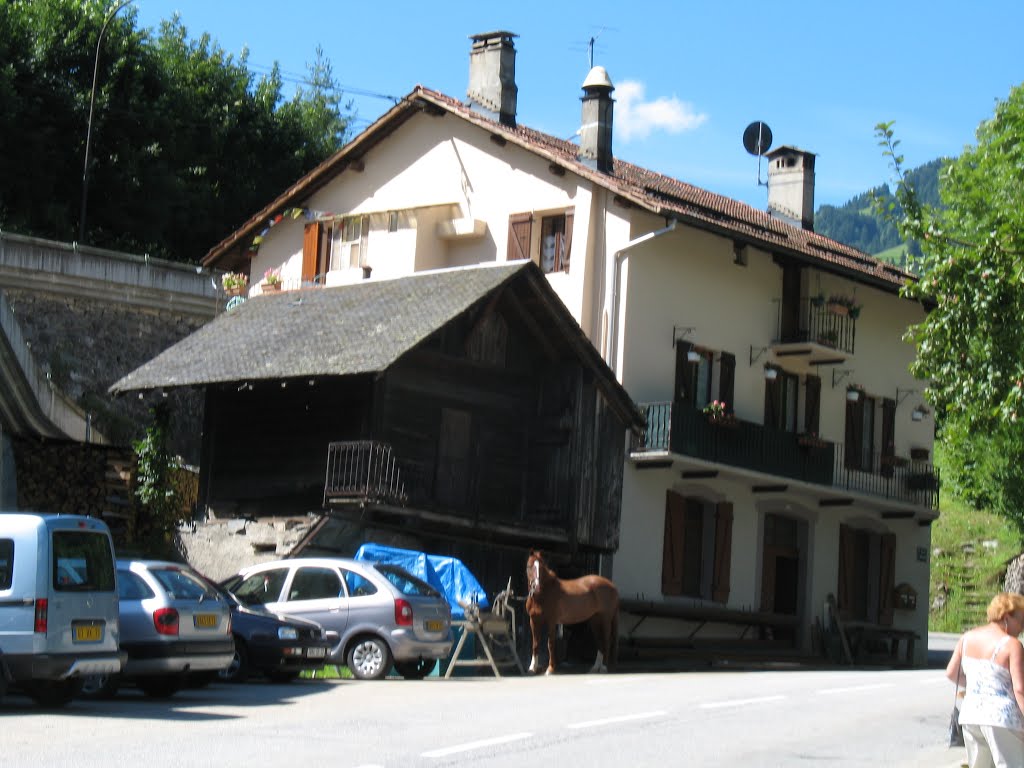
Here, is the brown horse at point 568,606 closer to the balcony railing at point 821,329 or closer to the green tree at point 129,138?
the balcony railing at point 821,329

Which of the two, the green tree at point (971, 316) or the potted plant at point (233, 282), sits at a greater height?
the potted plant at point (233, 282)

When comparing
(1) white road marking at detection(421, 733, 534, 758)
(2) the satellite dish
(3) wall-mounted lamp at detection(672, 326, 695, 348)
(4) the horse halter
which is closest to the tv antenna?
(2) the satellite dish

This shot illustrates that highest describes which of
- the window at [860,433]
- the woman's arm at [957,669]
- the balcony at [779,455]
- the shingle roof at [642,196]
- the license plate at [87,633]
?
the shingle roof at [642,196]

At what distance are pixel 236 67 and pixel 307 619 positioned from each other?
37.9 m

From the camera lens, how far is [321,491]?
29188mm

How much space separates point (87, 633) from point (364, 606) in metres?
5.80

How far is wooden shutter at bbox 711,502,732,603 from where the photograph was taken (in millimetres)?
35719

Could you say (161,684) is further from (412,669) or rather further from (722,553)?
(722,553)

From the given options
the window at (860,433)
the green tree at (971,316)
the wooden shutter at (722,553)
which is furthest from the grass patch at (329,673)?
the window at (860,433)

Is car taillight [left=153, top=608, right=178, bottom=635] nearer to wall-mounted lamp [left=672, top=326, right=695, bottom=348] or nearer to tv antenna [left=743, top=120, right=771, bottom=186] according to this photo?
wall-mounted lamp [left=672, top=326, right=695, bottom=348]

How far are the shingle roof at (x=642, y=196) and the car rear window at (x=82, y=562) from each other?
17.3 m

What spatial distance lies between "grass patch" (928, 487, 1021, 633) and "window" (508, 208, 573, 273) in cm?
2055

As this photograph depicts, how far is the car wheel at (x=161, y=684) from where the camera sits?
18.8 metres

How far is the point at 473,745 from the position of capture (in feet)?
46.9
